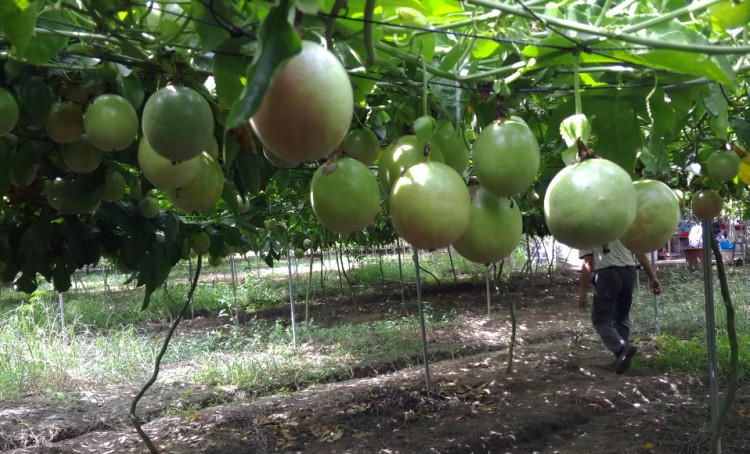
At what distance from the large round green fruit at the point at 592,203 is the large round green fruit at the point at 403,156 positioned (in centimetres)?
22

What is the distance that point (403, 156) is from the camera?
97 cm

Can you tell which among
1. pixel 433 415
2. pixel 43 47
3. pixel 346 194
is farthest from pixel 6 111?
pixel 433 415

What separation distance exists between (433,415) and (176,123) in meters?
4.15

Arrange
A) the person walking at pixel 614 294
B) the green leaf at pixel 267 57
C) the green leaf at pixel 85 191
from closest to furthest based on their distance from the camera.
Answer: the green leaf at pixel 267 57
the green leaf at pixel 85 191
the person walking at pixel 614 294

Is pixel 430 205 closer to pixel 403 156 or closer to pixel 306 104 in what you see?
pixel 403 156

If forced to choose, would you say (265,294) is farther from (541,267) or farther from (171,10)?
(171,10)

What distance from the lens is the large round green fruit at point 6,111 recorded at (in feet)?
3.89

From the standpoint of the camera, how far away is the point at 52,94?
4.65ft

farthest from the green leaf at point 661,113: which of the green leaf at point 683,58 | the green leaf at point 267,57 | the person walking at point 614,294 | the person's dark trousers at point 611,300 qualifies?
the person's dark trousers at point 611,300

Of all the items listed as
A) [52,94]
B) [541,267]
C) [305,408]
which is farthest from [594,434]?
[541,267]

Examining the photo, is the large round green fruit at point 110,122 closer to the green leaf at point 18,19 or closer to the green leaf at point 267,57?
the green leaf at point 18,19

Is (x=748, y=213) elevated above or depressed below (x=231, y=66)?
below

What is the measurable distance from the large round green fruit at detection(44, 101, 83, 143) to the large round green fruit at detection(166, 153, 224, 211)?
1.30ft

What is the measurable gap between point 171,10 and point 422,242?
0.65 metres
